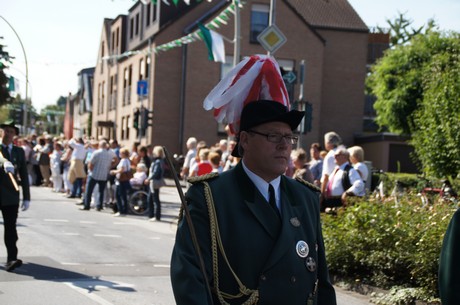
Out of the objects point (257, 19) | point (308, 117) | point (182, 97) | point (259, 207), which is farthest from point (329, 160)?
point (257, 19)

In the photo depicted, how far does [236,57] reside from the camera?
20.5 m

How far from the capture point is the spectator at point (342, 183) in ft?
36.7

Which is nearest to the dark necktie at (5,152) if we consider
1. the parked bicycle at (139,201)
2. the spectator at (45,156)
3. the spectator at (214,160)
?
the spectator at (214,160)

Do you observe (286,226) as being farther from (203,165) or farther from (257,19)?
(257,19)

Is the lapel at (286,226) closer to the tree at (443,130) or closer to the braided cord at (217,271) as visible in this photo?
the braided cord at (217,271)

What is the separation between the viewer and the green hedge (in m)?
8.70

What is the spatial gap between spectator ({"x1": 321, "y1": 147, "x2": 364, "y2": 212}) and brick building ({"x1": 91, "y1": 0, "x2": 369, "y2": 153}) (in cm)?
2747

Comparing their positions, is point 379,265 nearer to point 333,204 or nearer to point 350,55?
point 333,204

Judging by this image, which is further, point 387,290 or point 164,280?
point 164,280

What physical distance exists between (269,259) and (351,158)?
28.2 ft

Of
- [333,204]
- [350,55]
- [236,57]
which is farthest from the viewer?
[350,55]

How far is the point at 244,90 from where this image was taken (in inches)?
149

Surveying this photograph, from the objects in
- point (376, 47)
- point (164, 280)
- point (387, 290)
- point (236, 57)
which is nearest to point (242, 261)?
point (387, 290)

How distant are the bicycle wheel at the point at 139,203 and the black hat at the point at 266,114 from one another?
52.8 ft
